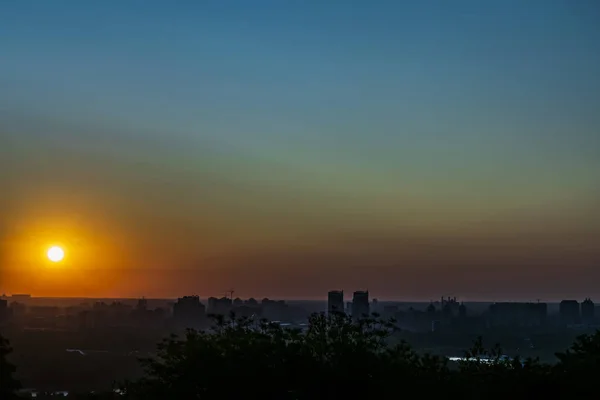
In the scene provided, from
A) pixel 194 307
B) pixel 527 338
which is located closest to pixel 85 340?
pixel 194 307

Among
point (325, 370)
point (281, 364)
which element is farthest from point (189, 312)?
point (325, 370)

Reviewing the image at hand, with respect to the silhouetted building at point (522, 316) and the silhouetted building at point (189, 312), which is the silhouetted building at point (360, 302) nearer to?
the silhouetted building at point (189, 312)

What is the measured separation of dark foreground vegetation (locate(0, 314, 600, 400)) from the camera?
21.3 m

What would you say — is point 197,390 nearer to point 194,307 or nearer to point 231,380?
point 231,380

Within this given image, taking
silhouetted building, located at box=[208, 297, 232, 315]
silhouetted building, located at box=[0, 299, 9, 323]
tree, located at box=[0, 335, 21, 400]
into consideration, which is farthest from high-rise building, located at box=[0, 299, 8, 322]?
tree, located at box=[0, 335, 21, 400]

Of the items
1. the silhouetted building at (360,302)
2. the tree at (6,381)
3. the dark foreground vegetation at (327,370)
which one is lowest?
the tree at (6,381)

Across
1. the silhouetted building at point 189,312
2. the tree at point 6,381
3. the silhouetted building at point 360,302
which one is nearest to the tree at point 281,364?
the tree at point 6,381

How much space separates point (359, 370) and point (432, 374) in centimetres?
269

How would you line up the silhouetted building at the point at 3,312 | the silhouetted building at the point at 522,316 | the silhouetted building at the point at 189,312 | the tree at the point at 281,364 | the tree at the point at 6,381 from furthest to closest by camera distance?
the silhouetted building at the point at 522,316 → the silhouetted building at the point at 189,312 → the silhouetted building at the point at 3,312 → the tree at the point at 6,381 → the tree at the point at 281,364

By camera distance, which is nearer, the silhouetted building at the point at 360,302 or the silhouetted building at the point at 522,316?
the silhouetted building at the point at 360,302

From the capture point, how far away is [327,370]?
71.1 feet

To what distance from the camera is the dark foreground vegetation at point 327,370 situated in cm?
2128

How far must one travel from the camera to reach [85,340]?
13175cm

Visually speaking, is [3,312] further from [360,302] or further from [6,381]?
[6,381]
